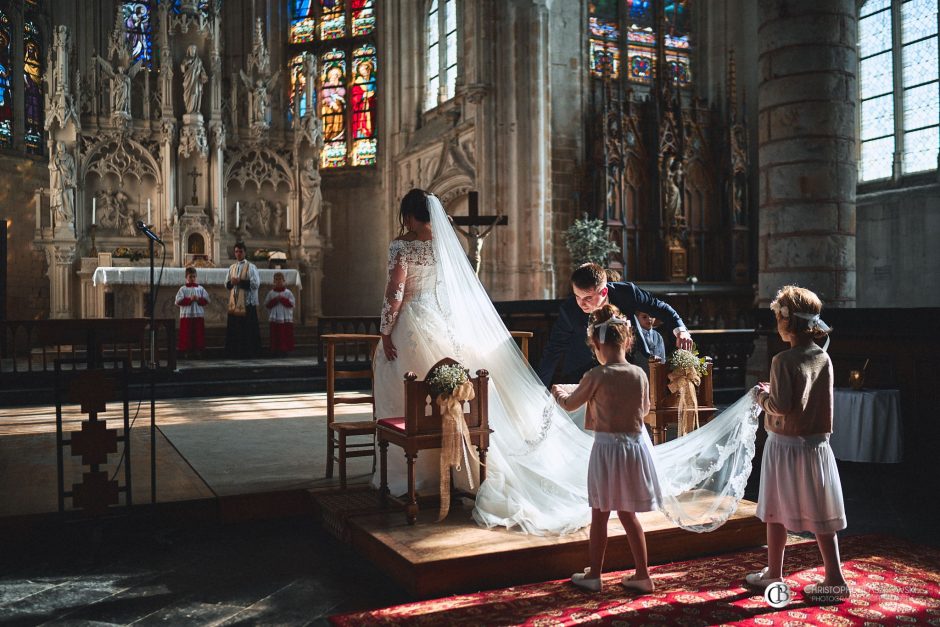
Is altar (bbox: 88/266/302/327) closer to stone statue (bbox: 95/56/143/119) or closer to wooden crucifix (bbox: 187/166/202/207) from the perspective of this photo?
wooden crucifix (bbox: 187/166/202/207)

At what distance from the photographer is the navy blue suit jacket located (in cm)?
439

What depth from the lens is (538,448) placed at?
14.7 ft

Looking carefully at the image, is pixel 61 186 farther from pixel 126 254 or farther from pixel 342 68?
pixel 342 68

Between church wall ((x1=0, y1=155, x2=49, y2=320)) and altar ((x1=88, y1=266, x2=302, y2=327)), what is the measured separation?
3.27 metres

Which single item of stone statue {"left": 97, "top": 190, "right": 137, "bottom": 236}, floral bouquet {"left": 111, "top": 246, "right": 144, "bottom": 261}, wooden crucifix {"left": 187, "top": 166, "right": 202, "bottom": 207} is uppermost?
wooden crucifix {"left": 187, "top": 166, "right": 202, "bottom": 207}

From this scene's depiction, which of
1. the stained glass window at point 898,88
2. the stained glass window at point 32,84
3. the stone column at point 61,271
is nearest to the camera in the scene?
the stained glass window at point 898,88

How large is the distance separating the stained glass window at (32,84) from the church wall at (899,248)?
15.9 meters

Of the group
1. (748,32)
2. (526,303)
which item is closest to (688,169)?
(748,32)

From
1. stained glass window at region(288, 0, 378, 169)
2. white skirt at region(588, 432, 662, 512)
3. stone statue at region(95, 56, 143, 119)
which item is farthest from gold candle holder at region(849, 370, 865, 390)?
stained glass window at region(288, 0, 378, 169)

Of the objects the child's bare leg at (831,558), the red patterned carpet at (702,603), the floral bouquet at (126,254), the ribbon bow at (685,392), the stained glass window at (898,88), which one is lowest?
the red patterned carpet at (702,603)

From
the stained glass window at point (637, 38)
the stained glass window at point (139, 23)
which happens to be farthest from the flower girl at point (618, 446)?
the stained glass window at point (139, 23)

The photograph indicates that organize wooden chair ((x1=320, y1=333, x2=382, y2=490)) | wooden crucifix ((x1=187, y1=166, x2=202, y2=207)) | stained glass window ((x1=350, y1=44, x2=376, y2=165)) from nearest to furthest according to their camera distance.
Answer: wooden chair ((x1=320, y1=333, x2=382, y2=490)) → wooden crucifix ((x1=187, y1=166, x2=202, y2=207)) → stained glass window ((x1=350, y1=44, x2=376, y2=165))

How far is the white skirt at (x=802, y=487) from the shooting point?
129 inches

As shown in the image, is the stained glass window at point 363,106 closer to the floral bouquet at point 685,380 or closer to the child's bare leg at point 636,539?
the floral bouquet at point 685,380
